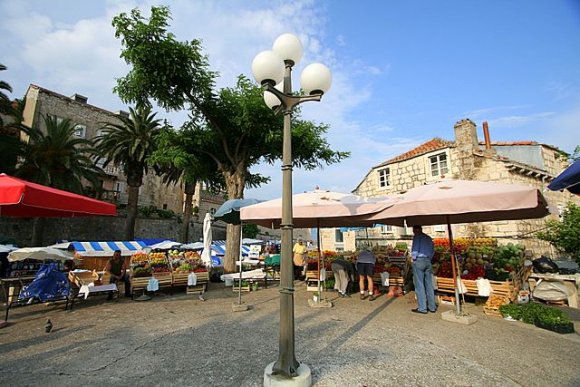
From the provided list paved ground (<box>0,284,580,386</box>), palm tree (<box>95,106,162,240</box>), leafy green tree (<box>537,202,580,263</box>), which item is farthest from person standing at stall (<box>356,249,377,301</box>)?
palm tree (<box>95,106,162,240</box>)

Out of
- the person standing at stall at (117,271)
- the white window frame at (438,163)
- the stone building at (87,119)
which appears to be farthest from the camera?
the stone building at (87,119)

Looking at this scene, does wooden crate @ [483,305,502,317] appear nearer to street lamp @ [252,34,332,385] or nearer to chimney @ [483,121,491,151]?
street lamp @ [252,34,332,385]

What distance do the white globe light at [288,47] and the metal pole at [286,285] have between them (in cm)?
73

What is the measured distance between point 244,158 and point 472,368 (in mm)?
11184

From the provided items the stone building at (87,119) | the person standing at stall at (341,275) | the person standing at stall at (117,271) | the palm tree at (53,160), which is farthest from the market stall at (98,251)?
the person standing at stall at (341,275)

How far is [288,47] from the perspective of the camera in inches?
151

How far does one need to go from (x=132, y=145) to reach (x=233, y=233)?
15.6m

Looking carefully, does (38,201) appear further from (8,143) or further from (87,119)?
(87,119)

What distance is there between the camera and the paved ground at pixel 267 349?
10.8 ft

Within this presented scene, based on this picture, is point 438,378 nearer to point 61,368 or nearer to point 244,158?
point 61,368

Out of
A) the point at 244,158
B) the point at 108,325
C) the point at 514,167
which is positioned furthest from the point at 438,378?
the point at 514,167

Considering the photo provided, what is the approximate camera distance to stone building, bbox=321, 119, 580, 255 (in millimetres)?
14664

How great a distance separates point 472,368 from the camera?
3477 millimetres

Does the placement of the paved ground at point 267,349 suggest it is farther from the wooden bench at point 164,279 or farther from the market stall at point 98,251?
the market stall at point 98,251
